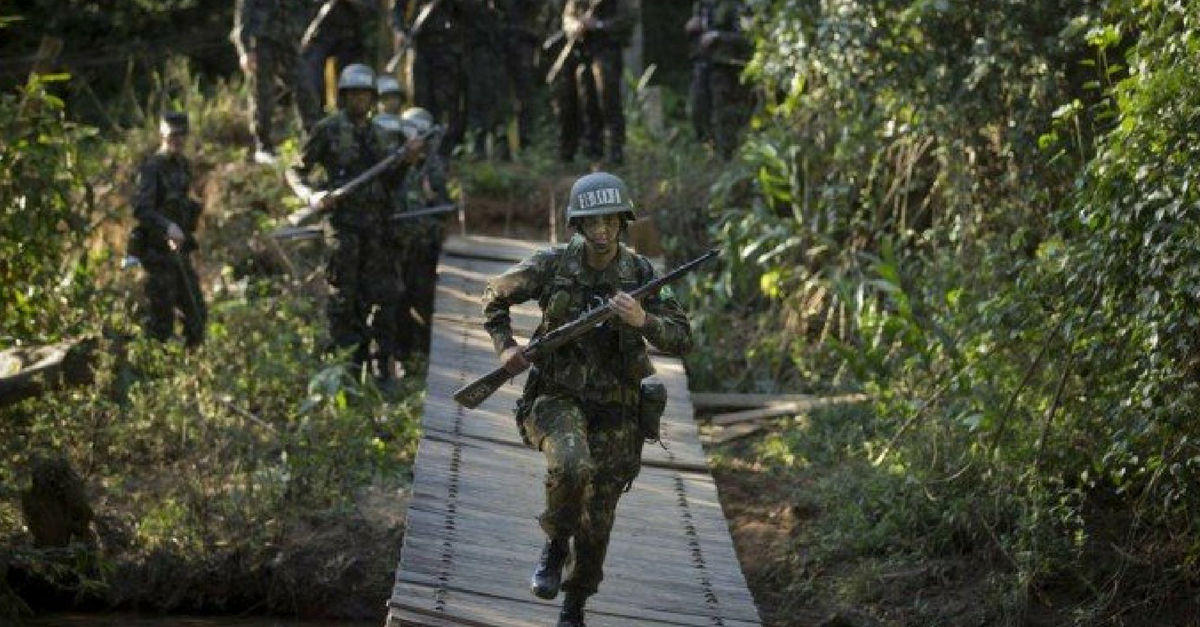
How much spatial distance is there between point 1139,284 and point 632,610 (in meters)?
2.57

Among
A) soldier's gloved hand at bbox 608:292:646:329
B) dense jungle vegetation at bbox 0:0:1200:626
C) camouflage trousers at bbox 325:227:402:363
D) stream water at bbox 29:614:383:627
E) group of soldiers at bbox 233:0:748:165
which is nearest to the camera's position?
soldier's gloved hand at bbox 608:292:646:329

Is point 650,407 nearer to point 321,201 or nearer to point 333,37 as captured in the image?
point 321,201

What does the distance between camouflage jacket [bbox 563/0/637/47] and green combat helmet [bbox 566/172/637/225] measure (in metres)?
8.52

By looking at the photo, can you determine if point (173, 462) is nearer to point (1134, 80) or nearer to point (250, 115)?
point (250, 115)

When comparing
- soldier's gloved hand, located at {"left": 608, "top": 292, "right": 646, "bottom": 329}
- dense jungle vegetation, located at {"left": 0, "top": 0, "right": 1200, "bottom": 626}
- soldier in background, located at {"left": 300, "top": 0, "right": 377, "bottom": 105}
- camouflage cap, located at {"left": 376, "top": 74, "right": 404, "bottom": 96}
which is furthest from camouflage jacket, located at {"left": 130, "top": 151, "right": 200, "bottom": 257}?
soldier's gloved hand, located at {"left": 608, "top": 292, "right": 646, "bottom": 329}

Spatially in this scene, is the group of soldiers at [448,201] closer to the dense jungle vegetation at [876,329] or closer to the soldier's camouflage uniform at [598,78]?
the soldier's camouflage uniform at [598,78]

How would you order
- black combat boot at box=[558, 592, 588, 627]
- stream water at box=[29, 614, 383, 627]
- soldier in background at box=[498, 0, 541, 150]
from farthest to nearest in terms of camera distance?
soldier in background at box=[498, 0, 541, 150] → stream water at box=[29, 614, 383, 627] → black combat boot at box=[558, 592, 588, 627]

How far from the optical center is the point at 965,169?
13891 mm

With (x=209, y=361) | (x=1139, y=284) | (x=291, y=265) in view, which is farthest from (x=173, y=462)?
(x=1139, y=284)

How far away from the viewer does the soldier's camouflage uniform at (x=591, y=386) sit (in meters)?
8.80

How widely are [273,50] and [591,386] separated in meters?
8.55

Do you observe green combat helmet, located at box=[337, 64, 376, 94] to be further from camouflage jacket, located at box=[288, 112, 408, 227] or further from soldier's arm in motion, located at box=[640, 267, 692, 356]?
soldier's arm in motion, located at box=[640, 267, 692, 356]

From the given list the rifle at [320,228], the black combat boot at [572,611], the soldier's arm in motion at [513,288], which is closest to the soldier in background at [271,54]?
the rifle at [320,228]

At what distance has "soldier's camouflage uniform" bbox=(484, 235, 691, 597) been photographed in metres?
8.80
